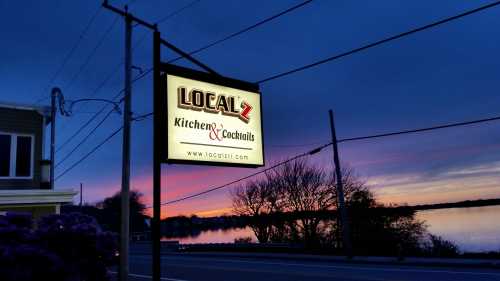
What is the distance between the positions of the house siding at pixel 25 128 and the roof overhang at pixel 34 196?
7.86 ft

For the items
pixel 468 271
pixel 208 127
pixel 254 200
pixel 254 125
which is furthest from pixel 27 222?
pixel 254 200

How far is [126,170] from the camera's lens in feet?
49.2

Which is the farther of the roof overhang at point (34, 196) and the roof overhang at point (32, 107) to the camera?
the roof overhang at point (32, 107)

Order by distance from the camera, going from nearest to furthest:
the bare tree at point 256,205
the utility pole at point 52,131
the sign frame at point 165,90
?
the sign frame at point 165,90, the utility pole at point 52,131, the bare tree at point 256,205

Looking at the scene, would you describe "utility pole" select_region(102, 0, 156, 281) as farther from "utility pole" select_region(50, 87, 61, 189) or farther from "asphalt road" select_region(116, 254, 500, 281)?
"utility pole" select_region(50, 87, 61, 189)

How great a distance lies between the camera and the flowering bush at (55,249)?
726 cm

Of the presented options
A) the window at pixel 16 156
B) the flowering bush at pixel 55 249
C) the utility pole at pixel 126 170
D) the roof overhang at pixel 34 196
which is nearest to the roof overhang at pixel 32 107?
the window at pixel 16 156

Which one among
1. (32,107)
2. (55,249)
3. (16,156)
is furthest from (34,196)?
(55,249)

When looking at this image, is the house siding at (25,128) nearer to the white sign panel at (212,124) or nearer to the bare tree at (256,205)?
the white sign panel at (212,124)

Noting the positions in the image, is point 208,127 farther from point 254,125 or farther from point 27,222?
point 27,222

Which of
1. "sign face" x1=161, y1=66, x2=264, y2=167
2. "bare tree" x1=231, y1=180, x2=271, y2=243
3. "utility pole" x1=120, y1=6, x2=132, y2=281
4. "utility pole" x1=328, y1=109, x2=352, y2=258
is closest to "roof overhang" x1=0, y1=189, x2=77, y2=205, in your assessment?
"utility pole" x1=120, y1=6, x2=132, y2=281

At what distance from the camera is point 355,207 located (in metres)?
35.9

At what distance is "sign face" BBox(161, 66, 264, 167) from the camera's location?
7172mm

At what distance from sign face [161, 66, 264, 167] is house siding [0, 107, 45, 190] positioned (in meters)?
14.0
